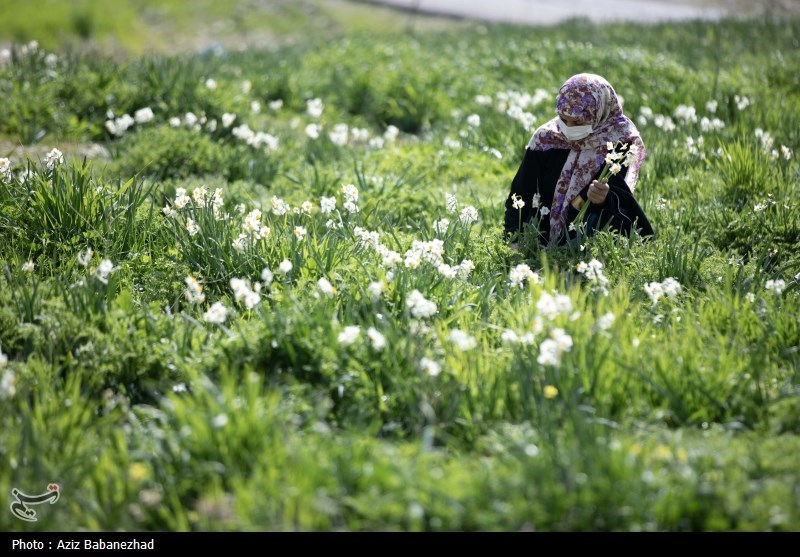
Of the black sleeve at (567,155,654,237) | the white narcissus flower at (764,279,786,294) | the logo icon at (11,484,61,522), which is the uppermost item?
the black sleeve at (567,155,654,237)

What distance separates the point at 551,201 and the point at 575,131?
1.42ft

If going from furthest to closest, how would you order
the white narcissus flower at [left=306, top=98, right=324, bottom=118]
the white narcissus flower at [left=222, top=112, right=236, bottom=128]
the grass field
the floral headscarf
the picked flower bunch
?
the white narcissus flower at [left=306, top=98, right=324, bottom=118], the white narcissus flower at [left=222, top=112, right=236, bottom=128], the floral headscarf, the picked flower bunch, the grass field

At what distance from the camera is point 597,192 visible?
14.6 ft

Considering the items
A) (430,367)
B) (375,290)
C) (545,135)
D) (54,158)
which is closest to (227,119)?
(54,158)

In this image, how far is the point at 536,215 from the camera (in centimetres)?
470

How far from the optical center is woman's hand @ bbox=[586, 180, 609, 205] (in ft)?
14.5

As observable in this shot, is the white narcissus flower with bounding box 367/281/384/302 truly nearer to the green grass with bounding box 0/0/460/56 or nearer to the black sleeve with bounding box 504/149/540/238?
the black sleeve with bounding box 504/149/540/238

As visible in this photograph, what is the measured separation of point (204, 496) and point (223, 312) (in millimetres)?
915

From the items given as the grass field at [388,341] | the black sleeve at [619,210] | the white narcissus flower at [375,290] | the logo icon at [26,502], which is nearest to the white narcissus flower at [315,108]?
the grass field at [388,341]

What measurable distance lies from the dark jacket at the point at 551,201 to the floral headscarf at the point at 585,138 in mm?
40

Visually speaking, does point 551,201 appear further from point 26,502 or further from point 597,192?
point 26,502

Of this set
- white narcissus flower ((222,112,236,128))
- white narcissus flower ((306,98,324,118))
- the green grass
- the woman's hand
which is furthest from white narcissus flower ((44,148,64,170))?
the green grass

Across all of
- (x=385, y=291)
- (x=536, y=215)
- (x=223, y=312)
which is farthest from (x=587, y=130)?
(x=223, y=312)

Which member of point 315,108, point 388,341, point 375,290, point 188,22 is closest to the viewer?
point 388,341
